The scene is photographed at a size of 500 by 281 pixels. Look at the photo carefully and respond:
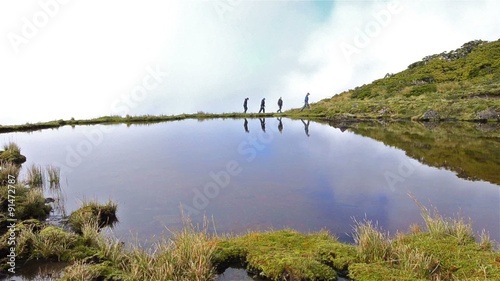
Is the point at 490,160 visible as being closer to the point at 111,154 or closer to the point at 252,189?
the point at 252,189

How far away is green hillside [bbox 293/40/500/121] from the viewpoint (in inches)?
1982

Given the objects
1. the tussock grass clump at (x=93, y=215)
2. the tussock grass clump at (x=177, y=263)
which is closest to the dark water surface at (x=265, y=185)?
the tussock grass clump at (x=93, y=215)

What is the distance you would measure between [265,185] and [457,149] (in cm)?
1597

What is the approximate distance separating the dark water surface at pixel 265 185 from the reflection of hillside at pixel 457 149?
825mm

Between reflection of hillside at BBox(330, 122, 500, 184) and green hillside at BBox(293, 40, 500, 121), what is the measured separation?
17.5m

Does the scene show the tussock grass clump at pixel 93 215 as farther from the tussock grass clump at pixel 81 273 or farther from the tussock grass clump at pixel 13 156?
the tussock grass clump at pixel 13 156

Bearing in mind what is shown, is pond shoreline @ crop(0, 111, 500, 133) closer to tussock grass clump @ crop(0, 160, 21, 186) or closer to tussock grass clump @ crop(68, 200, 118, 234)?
tussock grass clump @ crop(0, 160, 21, 186)

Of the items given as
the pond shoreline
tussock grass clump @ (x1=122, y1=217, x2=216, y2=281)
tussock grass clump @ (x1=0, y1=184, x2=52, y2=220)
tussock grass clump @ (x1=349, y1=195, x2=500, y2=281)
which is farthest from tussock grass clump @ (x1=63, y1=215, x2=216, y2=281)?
the pond shoreline

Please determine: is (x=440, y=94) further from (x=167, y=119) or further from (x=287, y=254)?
(x=287, y=254)

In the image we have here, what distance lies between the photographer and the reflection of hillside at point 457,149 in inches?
768

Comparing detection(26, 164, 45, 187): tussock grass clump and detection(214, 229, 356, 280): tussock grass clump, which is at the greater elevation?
detection(26, 164, 45, 187): tussock grass clump

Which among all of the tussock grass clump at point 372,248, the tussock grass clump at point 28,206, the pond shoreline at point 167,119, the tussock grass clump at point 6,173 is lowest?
the tussock grass clump at point 372,248

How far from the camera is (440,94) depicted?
62.7 m

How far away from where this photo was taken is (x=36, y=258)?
31.5 feet
